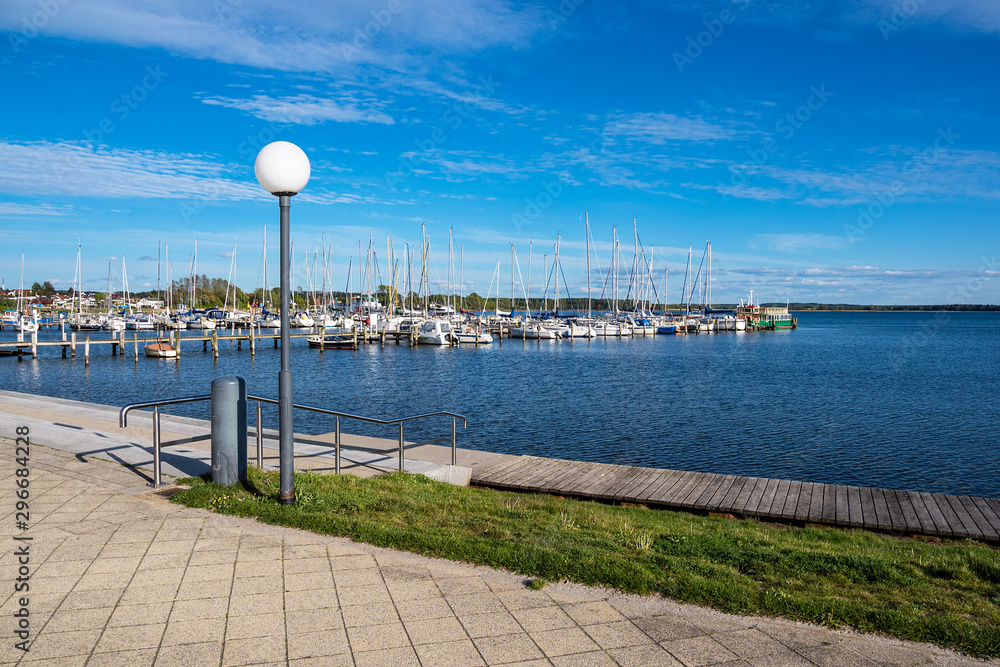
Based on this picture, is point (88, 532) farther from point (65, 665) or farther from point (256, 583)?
point (65, 665)

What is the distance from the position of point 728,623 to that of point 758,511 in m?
6.95

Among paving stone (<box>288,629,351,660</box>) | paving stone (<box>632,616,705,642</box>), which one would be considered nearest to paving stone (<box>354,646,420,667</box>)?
paving stone (<box>288,629,351,660</box>)

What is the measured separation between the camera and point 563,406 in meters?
29.5

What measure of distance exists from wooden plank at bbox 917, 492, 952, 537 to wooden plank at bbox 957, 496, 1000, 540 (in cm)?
42

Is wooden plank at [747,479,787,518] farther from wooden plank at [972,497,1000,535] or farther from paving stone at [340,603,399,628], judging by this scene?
paving stone at [340,603,399,628]

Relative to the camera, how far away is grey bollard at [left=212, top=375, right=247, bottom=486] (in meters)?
7.92

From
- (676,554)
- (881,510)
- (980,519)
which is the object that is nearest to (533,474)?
(881,510)

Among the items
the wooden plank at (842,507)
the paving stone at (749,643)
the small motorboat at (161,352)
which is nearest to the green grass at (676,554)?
the paving stone at (749,643)

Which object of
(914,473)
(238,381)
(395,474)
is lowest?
(914,473)

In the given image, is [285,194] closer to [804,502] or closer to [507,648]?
[507,648]

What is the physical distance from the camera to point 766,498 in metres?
11.7

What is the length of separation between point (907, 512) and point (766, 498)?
7.36 ft

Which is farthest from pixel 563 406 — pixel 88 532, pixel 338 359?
Result: pixel 338 359

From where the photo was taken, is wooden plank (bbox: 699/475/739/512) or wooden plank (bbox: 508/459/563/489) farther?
wooden plank (bbox: 508/459/563/489)
